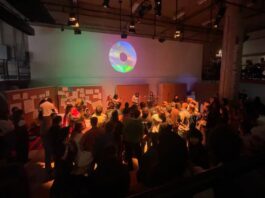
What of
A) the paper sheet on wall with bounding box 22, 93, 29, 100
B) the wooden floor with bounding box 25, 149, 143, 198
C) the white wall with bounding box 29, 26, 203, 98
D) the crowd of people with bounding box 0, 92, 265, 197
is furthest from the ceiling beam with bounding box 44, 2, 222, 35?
the wooden floor with bounding box 25, 149, 143, 198

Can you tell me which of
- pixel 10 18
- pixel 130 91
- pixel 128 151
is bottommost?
pixel 128 151

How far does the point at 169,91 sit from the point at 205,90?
2.30 m

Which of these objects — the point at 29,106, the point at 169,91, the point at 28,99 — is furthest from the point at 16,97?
the point at 169,91

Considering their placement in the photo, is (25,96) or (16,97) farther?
(25,96)

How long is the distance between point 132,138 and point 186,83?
8.26 metres

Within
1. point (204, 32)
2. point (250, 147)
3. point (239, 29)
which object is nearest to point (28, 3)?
point (250, 147)

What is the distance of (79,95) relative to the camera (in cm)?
789

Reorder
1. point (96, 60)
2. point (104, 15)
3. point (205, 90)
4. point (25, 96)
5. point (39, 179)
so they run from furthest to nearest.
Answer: point (205, 90) < point (96, 60) < point (104, 15) < point (25, 96) < point (39, 179)

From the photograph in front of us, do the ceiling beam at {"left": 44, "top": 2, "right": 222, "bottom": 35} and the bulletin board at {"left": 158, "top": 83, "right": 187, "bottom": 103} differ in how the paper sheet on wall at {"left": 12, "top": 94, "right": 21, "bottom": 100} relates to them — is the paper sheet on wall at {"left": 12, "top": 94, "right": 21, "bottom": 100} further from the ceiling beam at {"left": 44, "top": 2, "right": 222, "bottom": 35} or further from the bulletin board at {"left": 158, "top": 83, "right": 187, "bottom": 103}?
the bulletin board at {"left": 158, "top": 83, "right": 187, "bottom": 103}

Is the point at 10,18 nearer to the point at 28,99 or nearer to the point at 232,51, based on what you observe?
the point at 28,99

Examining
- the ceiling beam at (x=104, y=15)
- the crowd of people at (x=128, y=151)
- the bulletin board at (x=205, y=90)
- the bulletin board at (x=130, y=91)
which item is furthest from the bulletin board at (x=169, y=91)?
the crowd of people at (x=128, y=151)

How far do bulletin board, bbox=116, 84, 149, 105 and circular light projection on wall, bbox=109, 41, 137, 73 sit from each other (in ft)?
3.12

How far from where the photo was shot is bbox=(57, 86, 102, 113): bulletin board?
758cm

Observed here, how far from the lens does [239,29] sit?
18.2 ft
